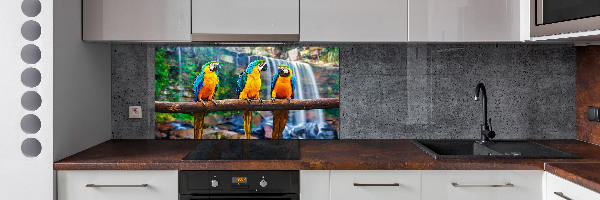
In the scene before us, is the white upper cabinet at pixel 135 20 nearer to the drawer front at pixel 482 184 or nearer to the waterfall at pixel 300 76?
the waterfall at pixel 300 76

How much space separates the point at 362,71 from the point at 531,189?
1.07 meters

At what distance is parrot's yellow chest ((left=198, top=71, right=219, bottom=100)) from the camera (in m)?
2.72

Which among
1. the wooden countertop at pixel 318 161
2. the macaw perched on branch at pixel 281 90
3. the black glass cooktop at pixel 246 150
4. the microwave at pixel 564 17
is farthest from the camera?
the macaw perched on branch at pixel 281 90

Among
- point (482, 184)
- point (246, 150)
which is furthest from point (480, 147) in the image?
point (246, 150)

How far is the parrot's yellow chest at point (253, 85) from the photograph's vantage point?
2713mm

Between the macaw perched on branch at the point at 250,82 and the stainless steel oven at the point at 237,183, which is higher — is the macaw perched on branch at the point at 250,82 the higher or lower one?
the higher one

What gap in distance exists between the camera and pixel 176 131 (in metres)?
2.75

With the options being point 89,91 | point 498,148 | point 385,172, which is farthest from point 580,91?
point 89,91

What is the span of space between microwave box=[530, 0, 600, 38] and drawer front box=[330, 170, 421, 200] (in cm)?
85

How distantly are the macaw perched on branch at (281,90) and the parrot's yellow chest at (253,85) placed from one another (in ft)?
0.27

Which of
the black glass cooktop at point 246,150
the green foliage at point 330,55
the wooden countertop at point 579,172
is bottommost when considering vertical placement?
the wooden countertop at point 579,172

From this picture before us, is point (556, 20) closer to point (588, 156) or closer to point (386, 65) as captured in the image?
point (588, 156)
